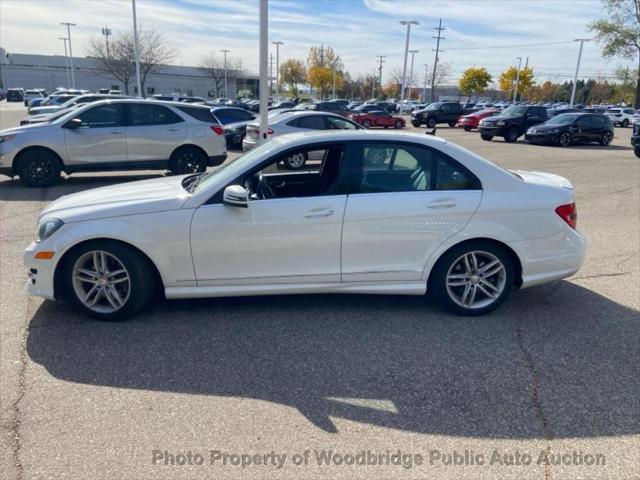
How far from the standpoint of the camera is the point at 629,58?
164 ft

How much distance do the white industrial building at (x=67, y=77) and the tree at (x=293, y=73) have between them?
284 inches

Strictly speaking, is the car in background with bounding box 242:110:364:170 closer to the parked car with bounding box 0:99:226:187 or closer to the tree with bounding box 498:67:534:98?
the parked car with bounding box 0:99:226:187

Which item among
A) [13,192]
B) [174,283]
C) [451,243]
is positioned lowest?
[13,192]

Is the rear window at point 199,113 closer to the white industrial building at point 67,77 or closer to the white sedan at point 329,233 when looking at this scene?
the white sedan at point 329,233

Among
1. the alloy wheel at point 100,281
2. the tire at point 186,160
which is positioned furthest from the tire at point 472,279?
the tire at point 186,160

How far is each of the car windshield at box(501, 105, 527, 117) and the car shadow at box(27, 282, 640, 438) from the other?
22798 millimetres

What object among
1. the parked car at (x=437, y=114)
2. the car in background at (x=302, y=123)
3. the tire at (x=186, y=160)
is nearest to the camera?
the tire at (x=186, y=160)

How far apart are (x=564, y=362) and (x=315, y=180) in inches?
97.4

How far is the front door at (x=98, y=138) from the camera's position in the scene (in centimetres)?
980

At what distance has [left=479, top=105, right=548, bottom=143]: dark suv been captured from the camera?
24422 millimetres

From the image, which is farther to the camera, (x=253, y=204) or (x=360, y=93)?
(x=360, y=93)

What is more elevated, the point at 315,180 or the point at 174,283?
the point at 315,180

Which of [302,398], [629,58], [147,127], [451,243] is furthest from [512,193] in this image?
[629,58]

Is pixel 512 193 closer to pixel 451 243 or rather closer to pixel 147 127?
pixel 451 243
